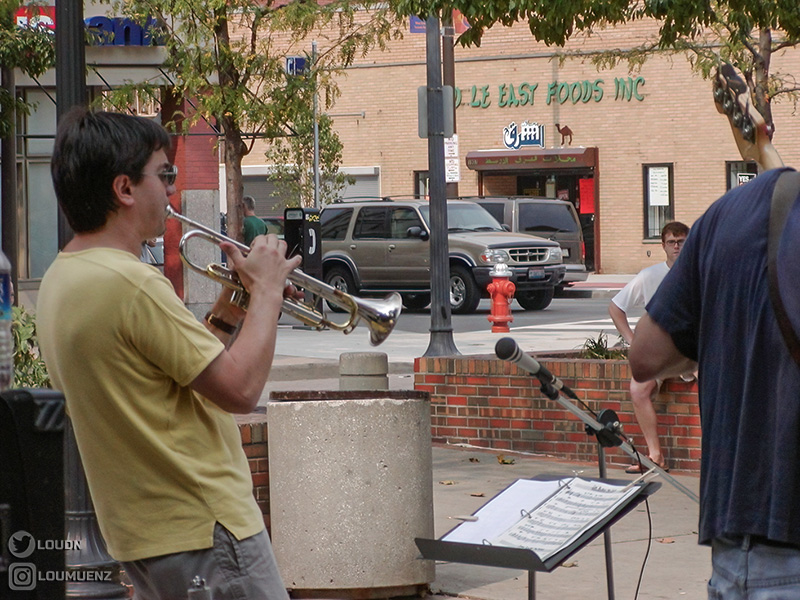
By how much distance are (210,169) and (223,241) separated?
16005 mm

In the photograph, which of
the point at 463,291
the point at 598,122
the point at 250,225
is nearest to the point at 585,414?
the point at 250,225

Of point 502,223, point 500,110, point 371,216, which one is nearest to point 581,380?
point 371,216

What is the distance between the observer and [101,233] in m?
2.86

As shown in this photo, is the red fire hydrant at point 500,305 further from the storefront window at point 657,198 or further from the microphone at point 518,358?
the microphone at point 518,358

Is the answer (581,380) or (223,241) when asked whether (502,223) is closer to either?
(581,380)

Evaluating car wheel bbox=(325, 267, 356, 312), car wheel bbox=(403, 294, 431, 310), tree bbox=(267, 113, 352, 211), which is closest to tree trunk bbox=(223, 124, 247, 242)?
car wheel bbox=(325, 267, 356, 312)

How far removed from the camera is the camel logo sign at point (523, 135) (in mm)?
34375

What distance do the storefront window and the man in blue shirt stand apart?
30.7 metres

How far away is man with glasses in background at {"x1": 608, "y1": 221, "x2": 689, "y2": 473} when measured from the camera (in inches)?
336

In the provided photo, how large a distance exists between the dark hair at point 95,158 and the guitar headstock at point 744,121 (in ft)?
4.36

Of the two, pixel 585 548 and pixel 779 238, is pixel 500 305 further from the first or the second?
pixel 779 238

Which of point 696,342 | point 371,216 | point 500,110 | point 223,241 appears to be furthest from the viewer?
point 500,110

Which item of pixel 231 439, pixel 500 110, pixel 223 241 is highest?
pixel 500 110

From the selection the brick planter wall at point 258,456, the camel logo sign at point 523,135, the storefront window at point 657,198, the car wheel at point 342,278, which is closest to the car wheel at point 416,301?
the car wheel at point 342,278
